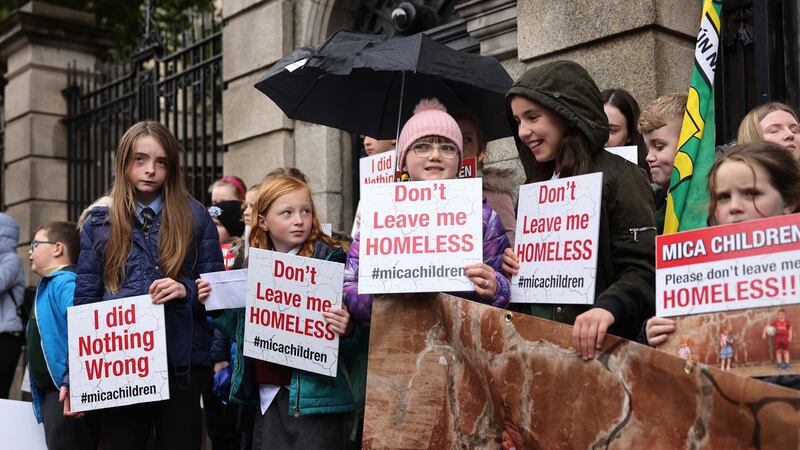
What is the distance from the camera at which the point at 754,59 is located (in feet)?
16.0

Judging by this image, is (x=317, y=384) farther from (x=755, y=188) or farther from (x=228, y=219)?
(x=228, y=219)

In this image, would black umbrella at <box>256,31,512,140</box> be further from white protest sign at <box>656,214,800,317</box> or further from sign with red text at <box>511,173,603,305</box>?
white protest sign at <box>656,214,800,317</box>

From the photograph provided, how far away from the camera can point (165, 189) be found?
429 cm

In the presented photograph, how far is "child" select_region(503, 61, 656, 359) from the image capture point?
2.94 metres

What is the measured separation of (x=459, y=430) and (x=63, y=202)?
10.1 meters

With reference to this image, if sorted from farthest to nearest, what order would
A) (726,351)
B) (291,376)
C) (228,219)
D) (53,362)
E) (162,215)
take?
1. (228,219)
2. (53,362)
3. (162,215)
4. (291,376)
5. (726,351)

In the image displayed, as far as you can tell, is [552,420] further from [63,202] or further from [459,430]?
[63,202]

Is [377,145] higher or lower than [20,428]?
higher

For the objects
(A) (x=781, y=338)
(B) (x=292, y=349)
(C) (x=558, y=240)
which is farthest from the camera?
(B) (x=292, y=349)

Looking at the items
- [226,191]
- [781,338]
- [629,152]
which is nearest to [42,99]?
[226,191]

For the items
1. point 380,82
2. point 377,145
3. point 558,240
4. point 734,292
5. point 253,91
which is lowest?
point 734,292

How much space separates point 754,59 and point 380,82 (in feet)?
6.61

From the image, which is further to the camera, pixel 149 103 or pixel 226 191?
pixel 149 103

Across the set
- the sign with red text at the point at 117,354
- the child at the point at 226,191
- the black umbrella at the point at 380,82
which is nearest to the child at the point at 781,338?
the black umbrella at the point at 380,82
